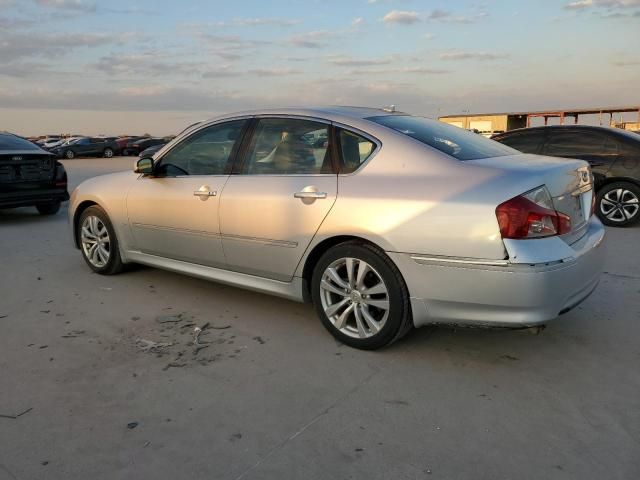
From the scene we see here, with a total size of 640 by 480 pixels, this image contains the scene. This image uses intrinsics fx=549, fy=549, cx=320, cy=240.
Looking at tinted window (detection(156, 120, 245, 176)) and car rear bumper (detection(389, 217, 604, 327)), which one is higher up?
tinted window (detection(156, 120, 245, 176))

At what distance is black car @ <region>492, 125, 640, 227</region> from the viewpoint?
7.86 m

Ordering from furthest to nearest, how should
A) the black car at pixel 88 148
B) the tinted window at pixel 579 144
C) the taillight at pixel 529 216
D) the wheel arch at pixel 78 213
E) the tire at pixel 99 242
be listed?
1. the black car at pixel 88 148
2. the tinted window at pixel 579 144
3. the wheel arch at pixel 78 213
4. the tire at pixel 99 242
5. the taillight at pixel 529 216

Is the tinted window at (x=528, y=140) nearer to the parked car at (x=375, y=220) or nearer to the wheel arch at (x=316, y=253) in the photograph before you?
the parked car at (x=375, y=220)

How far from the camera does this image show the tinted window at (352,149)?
11.5 ft

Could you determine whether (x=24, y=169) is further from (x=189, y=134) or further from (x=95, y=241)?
(x=189, y=134)

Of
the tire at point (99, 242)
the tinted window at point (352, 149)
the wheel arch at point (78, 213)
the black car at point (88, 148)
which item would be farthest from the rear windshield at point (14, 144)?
the black car at point (88, 148)

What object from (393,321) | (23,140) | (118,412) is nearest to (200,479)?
(118,412)

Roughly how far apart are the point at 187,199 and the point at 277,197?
3.15 ft

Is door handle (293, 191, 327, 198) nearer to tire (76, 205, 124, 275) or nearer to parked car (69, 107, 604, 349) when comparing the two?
parked car (69, 107, 604, 349)

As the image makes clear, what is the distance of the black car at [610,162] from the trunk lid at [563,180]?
5008 mm

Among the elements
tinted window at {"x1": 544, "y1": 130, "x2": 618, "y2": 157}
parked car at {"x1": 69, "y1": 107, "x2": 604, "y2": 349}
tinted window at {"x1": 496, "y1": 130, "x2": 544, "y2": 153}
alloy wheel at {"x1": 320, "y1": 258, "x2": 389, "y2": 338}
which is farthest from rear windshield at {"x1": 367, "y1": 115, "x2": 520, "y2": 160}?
tinted window at {"x1": 496, "y1": 130, "x2": 544, "y2": 153}

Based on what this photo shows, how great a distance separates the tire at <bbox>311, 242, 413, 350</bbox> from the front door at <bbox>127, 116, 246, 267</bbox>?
99cm

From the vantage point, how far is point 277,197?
12.3ft

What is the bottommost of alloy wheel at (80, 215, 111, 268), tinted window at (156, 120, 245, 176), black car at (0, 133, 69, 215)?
alloy wheel at (80, 215, 111, 268)
